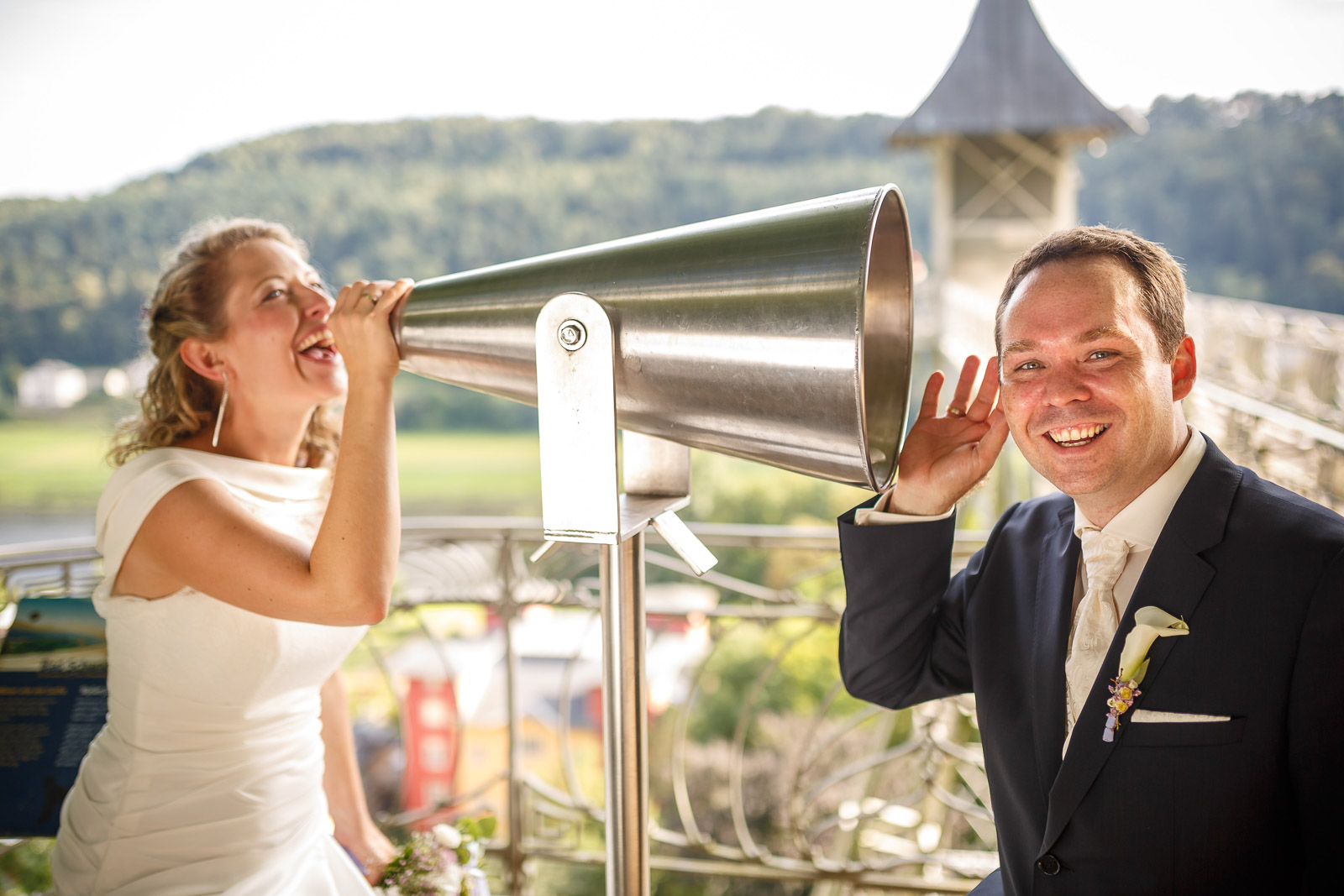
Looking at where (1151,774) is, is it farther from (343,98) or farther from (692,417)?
(343,98)

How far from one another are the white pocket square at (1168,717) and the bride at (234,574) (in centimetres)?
95

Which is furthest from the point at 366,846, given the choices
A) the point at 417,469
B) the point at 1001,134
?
the point at 417,469

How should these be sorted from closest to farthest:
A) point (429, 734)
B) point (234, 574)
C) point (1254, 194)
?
1. point (234, 574)
2. point (1254, 194)
3. point (429, 734)

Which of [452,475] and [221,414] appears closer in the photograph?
[221,414]

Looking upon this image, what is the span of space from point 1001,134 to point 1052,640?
1242 centimetres

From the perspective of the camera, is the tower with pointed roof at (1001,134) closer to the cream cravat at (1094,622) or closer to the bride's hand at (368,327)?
the cream cravat at (1094,622)

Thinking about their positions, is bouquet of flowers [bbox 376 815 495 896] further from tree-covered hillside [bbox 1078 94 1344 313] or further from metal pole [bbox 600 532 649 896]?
tree-covered hillside [bbox 1078 94 1344 313]

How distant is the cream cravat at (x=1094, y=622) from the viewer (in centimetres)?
103

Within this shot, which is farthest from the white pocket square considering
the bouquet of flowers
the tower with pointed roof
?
the tower with pointed roof

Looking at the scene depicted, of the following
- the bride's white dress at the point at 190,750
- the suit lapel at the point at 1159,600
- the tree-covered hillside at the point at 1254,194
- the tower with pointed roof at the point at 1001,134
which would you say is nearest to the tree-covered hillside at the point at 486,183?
the tower with pointed roof at the point at 1001,134

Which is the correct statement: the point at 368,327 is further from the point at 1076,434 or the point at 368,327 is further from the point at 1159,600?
the point at 1159,600

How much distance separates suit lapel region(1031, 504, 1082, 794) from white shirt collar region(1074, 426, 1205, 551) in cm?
10

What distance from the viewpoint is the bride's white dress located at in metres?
1.31

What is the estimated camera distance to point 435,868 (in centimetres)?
139
